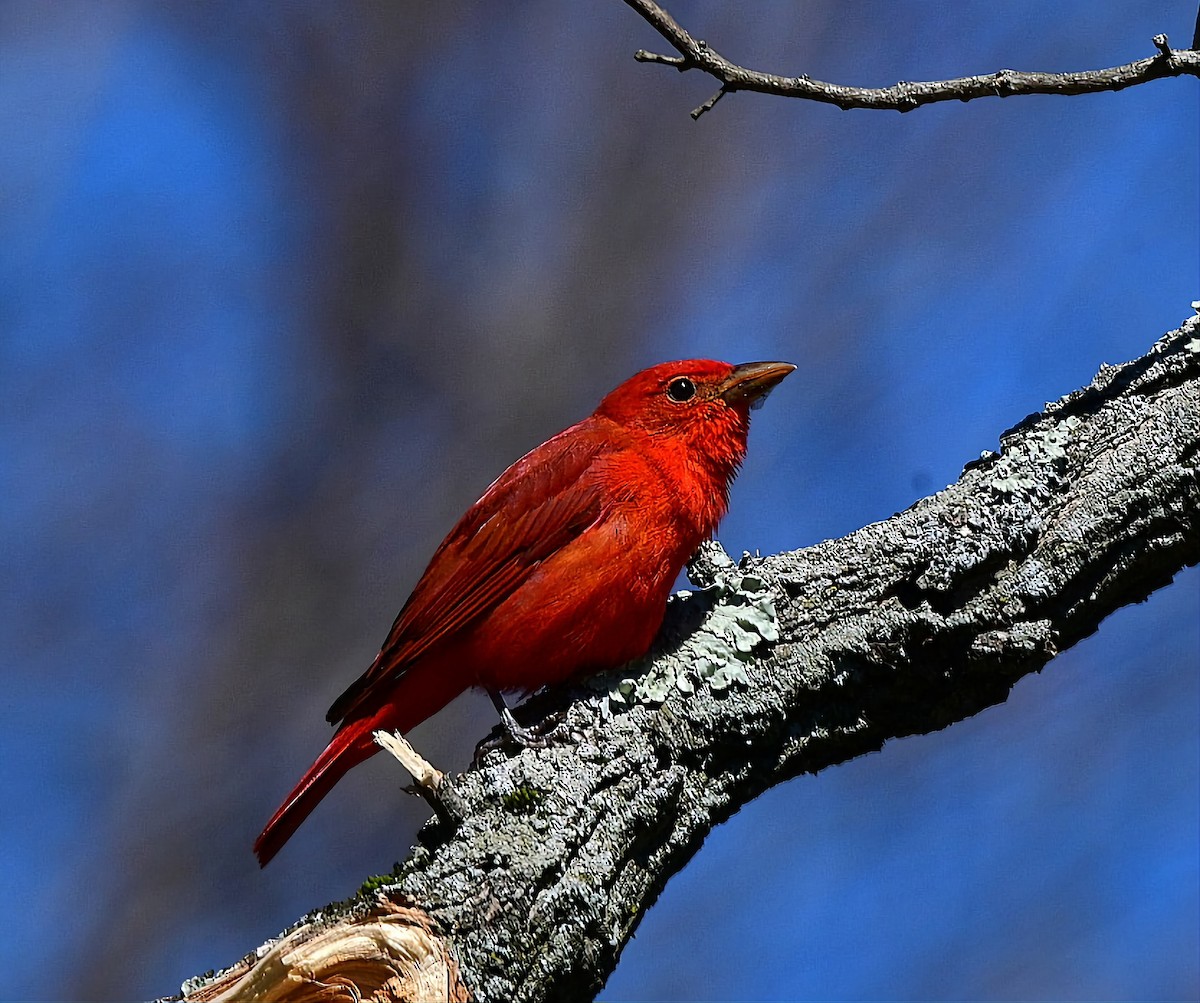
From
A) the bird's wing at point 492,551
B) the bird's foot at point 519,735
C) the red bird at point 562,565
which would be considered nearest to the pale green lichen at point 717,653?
the bird's foot at point 519,735

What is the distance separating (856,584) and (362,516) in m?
4.36

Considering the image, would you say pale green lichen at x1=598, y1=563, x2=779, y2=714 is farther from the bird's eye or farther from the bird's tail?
the bird's eye

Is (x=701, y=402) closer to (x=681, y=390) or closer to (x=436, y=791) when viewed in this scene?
(x=681, y=390)

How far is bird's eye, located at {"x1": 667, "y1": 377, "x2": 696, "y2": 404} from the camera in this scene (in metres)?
4.67

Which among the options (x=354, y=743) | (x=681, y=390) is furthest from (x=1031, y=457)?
(x=354, y=743)

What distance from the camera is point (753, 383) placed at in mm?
4652

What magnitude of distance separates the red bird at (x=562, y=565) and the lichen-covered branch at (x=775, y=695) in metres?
0.43

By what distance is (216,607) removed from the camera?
7.07m

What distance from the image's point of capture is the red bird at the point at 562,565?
3.93 meters

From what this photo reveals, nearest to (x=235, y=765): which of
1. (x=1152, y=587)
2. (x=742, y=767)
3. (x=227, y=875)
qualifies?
Answer: (x=227, y=875)

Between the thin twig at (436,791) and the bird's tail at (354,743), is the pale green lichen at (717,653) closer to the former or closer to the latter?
the thin twig at (436,791)

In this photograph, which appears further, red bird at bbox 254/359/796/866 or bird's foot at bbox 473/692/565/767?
red bird at bbox 254/359/796/866

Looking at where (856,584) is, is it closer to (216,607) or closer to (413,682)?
(413,682)

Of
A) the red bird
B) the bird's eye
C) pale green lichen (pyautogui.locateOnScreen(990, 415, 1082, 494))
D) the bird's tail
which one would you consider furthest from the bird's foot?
the bird's eye
